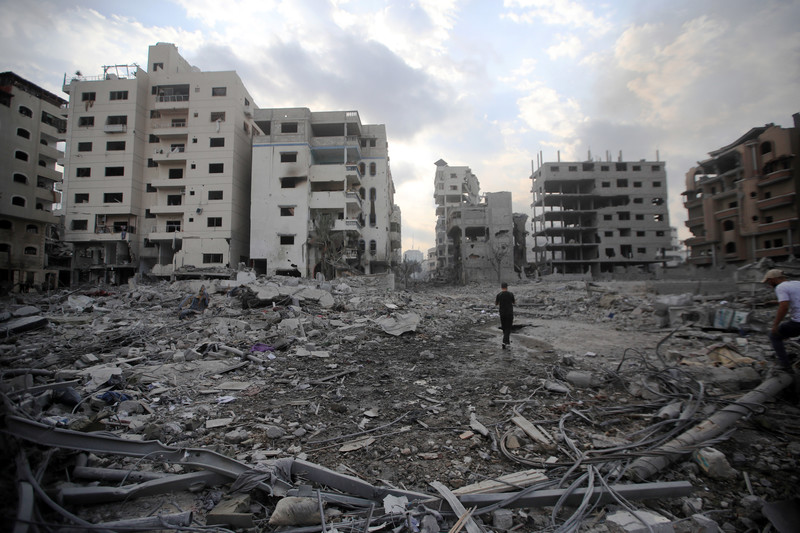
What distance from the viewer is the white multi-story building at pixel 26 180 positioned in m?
25.5

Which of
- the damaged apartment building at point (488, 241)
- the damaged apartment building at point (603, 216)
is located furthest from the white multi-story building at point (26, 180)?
the damaged apartment building at point (603, 216)

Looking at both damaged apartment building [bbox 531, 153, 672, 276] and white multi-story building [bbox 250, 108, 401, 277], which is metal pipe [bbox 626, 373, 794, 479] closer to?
white multi-story building [bbox 250, 108, 401, 277]

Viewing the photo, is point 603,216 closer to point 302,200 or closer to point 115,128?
point 302,200

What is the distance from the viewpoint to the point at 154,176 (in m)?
32.7

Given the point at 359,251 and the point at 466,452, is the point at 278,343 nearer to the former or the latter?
the point at 466,452

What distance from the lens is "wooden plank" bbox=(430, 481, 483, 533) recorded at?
2.14 metres

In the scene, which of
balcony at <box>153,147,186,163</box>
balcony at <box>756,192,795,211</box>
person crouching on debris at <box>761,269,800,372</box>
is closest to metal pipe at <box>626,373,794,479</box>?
person crouching on debris at <box>761,269,800,372</box>

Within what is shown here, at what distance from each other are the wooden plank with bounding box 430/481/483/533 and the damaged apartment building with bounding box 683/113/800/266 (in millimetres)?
34093

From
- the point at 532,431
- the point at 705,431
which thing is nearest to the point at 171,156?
the point at 532,431

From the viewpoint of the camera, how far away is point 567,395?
4.76 metres

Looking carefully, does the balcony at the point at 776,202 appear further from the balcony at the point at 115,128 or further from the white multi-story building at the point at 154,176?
the balcony at the point at 115,128

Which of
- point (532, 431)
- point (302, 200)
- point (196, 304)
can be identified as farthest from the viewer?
point (302, 200)

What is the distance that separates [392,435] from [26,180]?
40219 mm

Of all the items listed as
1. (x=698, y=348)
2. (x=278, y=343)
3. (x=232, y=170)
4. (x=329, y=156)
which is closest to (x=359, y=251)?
(x=329, y=156)
